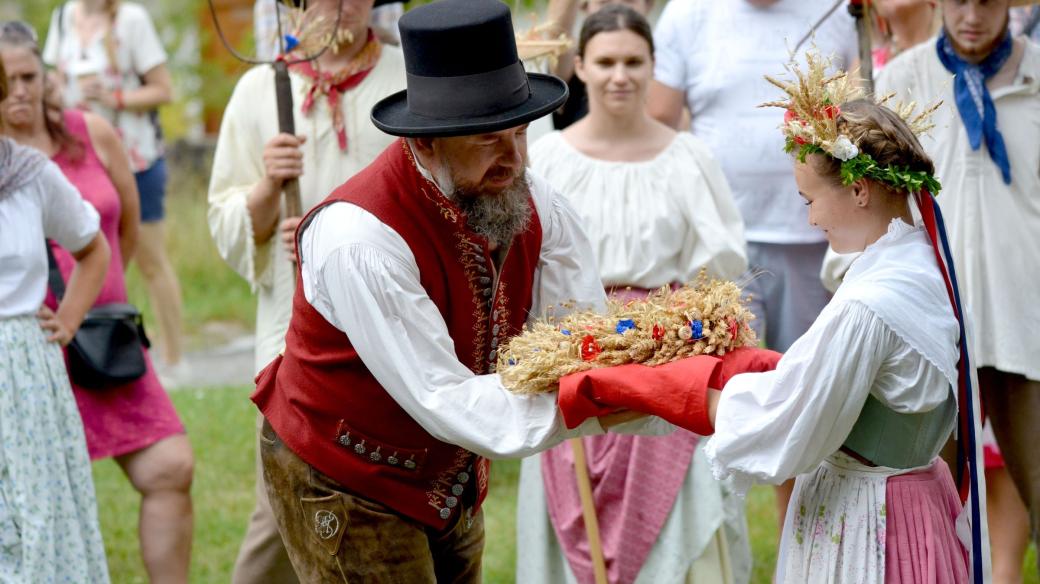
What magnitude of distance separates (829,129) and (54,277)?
2.87 metres

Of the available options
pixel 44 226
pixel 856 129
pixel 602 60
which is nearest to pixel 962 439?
pixel 856 129

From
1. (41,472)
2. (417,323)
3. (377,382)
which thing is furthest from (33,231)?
(417,323)

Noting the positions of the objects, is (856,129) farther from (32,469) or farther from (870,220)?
(32,469)

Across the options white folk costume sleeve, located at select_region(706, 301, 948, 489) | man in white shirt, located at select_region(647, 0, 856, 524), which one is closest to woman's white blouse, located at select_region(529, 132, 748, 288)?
man in white shirt, located at select_region(647, 0, 856, 524)

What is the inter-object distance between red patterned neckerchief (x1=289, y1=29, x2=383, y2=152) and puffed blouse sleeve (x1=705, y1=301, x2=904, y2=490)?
2021 millimetres

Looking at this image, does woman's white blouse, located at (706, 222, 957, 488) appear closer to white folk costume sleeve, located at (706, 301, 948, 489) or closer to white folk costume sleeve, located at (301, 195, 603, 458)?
white folk costume sleeve, located at (706, 301, 948, 489)

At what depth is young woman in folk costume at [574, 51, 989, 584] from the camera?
10.0 ft

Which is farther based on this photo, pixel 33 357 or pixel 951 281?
pixel 33 357

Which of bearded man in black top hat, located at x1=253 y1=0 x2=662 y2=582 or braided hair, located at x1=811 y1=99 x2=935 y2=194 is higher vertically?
braided hair, located at x1=811 y1=99 x2=935 y2=194

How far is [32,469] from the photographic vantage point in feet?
14.1

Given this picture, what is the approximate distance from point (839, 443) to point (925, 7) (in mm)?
3099

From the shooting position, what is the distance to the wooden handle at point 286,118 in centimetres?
455

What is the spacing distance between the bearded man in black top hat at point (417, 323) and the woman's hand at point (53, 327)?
4.10 feet

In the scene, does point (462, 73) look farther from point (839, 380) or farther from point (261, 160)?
point (261, 160)
